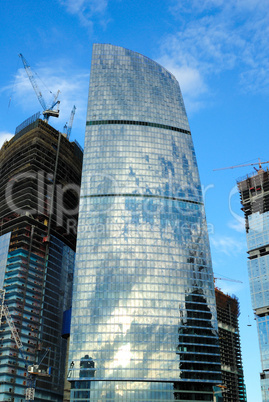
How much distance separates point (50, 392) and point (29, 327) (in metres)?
25.1

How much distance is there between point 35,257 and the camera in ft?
554

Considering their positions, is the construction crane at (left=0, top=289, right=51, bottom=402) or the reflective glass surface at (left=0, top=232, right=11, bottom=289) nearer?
the construction crane at (left=0, top=289, right=51, bottom=402)

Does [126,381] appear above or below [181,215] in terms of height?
below

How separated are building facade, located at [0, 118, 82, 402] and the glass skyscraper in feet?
70.5

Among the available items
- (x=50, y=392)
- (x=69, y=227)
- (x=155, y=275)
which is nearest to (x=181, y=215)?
(x=155, y=275)

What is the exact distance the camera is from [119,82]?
198 meters

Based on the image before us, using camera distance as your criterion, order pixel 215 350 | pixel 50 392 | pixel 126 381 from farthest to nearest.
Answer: pixel 50 392
pixel 215 350
pixel 126 381

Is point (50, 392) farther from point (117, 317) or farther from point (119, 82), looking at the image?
point (119, 82)

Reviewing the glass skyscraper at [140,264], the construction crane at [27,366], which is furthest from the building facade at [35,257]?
the glass skyscraper at [140,264]

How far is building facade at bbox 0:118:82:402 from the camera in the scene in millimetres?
152500

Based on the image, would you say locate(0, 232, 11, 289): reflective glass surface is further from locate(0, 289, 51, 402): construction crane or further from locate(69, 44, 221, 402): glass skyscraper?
locate(69, 44, 221, 402): glass skyscraper

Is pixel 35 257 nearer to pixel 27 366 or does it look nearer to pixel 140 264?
pixel 27 366

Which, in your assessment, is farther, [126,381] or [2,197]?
[2,197]

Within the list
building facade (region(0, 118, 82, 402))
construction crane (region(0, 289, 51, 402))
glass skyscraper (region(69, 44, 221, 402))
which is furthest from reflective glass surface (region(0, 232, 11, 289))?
glass skyscraper (region(69, 44, 221, 402))
